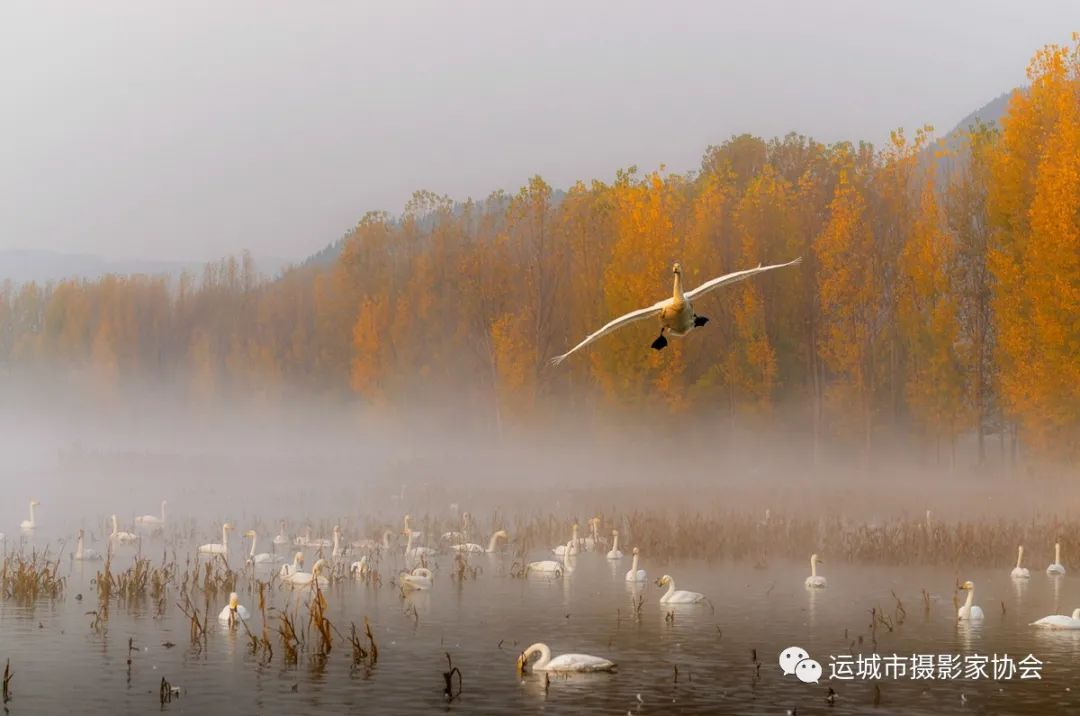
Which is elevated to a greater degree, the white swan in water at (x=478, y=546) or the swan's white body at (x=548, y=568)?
the white swan in water at (x=478, y=546)

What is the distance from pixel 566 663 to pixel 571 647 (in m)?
2.37

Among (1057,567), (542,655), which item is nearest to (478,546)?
(1057,567)

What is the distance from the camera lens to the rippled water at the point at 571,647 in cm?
1680

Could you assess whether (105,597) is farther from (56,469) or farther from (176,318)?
(176,318)

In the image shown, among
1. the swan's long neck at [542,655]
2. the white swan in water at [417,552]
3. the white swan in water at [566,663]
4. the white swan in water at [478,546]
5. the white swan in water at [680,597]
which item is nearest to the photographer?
the white swan in water at [566,663]

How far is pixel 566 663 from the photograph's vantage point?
18.1 meters

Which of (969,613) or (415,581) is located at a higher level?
(415,581)

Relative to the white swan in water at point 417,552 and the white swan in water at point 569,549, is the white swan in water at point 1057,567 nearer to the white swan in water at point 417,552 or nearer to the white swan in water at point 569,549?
the white swan in water at point 569,549

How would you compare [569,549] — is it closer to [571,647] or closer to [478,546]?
[478,546]

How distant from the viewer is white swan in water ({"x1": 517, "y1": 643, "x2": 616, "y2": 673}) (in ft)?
59.5

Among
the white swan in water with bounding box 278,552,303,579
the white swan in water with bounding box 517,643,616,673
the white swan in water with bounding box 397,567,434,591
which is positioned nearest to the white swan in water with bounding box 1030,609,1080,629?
the white swan in water with bounding box 517,643,616,673

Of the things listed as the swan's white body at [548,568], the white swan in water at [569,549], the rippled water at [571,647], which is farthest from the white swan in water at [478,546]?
the rippled water at [571,647]

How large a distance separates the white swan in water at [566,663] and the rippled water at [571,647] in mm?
179

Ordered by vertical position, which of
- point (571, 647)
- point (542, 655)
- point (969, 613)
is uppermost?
point (969, 613)
